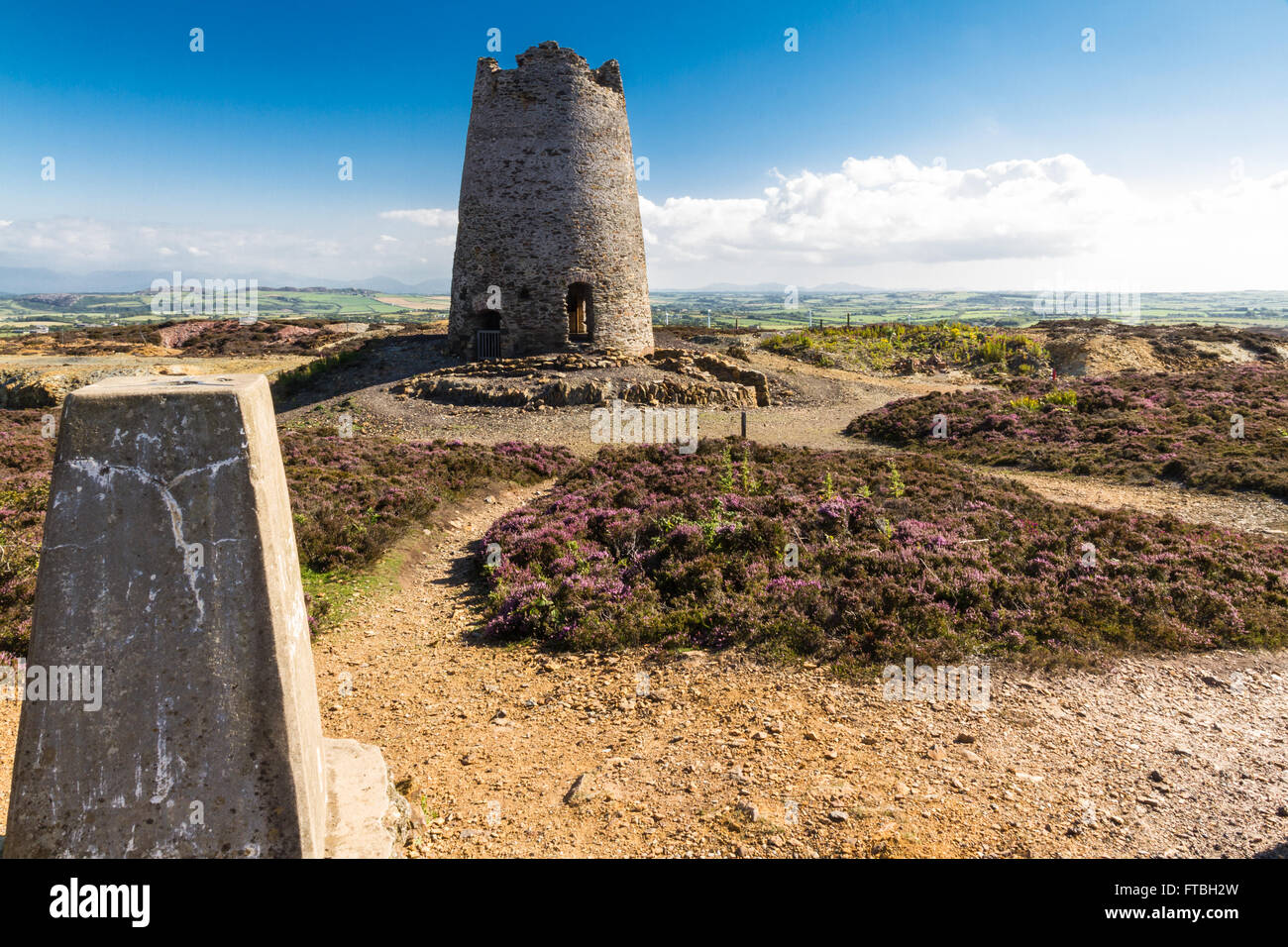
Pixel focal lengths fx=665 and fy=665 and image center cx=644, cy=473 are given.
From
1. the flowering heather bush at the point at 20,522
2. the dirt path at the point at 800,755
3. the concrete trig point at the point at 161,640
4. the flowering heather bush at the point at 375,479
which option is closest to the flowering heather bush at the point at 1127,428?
the dirt path at the point at 800,755

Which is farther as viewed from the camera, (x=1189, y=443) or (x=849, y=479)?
(x=1189, y=443)

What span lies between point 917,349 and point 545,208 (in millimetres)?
26834

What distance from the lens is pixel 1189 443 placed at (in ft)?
58.0

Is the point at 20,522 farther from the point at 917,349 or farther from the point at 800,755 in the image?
the point at 917,349

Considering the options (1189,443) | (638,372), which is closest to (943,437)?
(1189,443)

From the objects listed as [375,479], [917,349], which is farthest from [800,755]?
[917,349]

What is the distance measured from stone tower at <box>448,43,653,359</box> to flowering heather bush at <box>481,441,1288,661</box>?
15.2m

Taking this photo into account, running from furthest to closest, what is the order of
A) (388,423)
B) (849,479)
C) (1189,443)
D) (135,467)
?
(388,423), (1189,443), (849,479), (135,467)

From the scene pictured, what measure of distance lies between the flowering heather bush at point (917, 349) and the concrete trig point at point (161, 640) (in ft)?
124

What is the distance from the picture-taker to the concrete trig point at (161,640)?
295 centimetres

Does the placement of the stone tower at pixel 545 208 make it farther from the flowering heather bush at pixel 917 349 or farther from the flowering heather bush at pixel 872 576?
the flowering heather bush at pixel 917 349

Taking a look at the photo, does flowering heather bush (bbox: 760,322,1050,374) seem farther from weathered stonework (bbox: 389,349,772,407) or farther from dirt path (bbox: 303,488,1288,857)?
dirt path (bbox: 303,488,1288,857)
